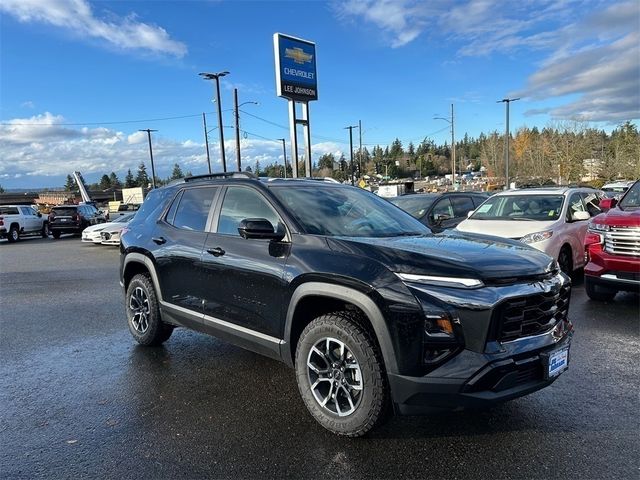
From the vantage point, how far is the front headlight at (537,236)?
326 inches

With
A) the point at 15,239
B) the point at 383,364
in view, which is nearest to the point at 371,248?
the point at 383,364

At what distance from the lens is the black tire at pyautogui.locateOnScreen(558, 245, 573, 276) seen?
867 centimetres

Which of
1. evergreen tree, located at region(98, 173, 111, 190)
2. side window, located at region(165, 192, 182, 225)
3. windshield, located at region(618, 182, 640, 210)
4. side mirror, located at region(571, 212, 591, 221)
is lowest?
side mirror, located at region(571, 212, 591, 221)

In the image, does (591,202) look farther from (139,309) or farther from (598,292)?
(139,309)

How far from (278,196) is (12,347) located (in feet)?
13.1

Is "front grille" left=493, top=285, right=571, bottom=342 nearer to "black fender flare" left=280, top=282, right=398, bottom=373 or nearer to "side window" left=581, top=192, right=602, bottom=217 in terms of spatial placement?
"black fender flare" left=280, top=282, right=398, bottom=373

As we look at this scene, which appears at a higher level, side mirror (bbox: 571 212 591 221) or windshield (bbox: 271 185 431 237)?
windshield (bbox: 271 185 431 237)

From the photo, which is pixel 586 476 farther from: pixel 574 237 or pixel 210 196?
pixel 574 237

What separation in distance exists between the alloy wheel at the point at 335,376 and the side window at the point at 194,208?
6.32ft

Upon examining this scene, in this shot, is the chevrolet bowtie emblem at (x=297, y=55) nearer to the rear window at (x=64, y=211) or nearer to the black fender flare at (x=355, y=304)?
the rear window at (x=64, y=211)

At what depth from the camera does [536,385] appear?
3.15 metres

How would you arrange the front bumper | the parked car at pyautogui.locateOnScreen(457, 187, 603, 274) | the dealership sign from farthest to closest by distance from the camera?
the dealership sign, the parked car at pyautogui.locateOnScreen(457, 187, 603, 274), the front bumper

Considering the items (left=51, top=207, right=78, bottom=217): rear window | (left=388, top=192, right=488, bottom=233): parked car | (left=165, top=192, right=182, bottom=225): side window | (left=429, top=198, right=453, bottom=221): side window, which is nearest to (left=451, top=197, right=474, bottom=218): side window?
(left=388, top=192, right=488, bottom=233): parked car

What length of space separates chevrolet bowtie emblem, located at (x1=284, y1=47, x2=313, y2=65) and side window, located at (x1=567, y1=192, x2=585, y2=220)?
65.9 feet
